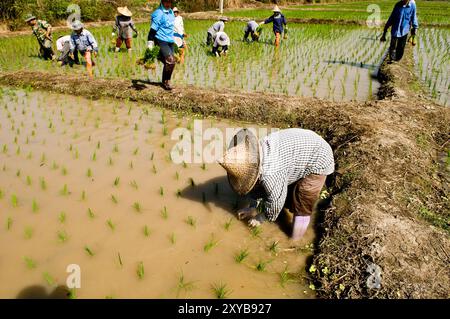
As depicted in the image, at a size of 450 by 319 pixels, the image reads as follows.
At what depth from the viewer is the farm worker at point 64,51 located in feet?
23.4

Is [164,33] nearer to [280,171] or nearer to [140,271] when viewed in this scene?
[280,171]

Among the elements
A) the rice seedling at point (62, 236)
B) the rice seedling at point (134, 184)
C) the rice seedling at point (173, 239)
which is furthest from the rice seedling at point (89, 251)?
the rice seedling at point (134, 184)

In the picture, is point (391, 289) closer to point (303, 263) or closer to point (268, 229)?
point (303, 263)

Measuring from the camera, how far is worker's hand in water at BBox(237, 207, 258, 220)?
8.48 ft

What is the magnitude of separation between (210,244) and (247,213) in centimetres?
43

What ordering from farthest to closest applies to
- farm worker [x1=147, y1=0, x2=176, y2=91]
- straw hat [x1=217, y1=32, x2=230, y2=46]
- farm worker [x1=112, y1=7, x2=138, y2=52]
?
farm worker [x1=112, y1=7, x2=138, y2=52], straw hat [x1=217, y1=32, x2=230, y2=46], farm worker [x1=147, y1=0, x2=176, y2=91]

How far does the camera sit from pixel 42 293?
77.3 inches

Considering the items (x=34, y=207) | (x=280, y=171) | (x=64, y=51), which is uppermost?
(x=64, y=51)

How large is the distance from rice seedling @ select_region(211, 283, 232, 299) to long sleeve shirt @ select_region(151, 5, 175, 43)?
13.2 feet

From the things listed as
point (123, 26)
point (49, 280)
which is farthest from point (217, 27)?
point (49, 280)

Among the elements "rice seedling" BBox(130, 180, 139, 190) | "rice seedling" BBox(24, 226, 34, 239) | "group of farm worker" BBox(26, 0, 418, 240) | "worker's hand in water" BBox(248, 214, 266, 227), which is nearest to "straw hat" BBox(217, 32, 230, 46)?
"rice seedling" BBox(130, 180, 139, 190)

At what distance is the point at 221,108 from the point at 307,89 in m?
1.85

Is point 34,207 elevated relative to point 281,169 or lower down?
lower down

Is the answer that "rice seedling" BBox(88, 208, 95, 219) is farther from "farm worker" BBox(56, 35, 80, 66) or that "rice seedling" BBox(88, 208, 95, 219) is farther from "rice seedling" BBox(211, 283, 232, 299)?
"farm worker" BBox(56, 35, 80, 66)
